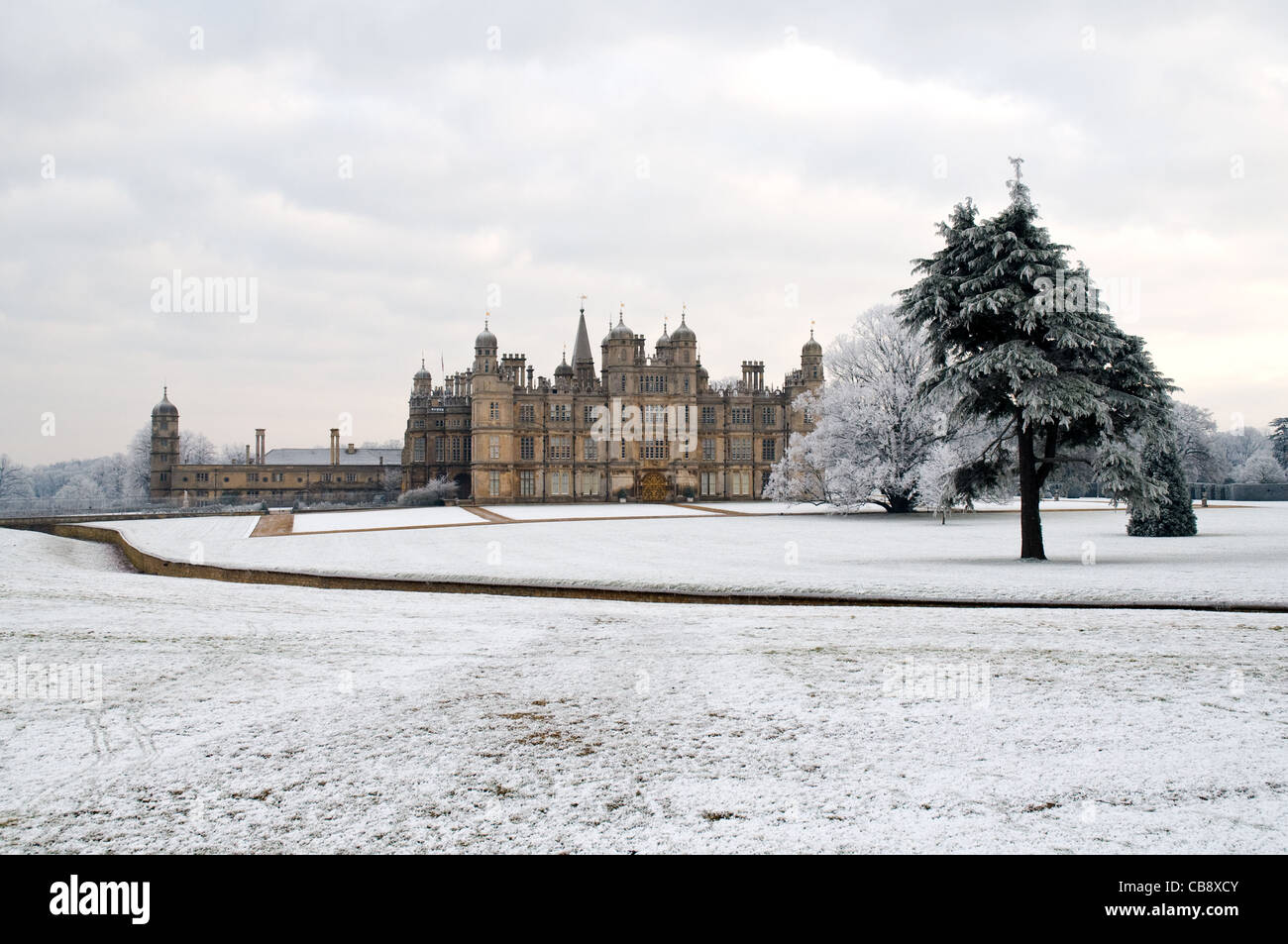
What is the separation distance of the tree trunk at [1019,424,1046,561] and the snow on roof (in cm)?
8643

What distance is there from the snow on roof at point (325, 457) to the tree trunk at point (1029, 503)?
284ft

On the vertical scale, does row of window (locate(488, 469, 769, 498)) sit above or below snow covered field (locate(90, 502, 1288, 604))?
above

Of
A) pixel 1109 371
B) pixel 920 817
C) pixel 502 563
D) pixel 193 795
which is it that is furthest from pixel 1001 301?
pixel 193 795

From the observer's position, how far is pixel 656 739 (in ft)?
20.4

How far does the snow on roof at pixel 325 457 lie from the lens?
97312 mm

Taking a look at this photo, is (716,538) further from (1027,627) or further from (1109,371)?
(1027,627)

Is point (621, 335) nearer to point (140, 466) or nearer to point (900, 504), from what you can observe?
point (900, 504)

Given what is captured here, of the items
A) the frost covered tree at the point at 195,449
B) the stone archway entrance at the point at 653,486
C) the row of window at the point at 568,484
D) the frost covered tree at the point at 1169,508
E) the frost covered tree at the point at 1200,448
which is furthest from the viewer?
the frost covered tree at the point at 195,449

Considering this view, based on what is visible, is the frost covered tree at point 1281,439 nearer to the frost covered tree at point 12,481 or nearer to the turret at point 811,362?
the turret at point 811,362

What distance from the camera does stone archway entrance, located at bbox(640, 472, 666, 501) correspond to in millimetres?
70250

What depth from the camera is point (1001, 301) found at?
808 inches

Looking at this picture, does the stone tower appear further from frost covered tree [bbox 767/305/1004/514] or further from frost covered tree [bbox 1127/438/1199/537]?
frost covered tree [bbox 1127/438/1199/537]

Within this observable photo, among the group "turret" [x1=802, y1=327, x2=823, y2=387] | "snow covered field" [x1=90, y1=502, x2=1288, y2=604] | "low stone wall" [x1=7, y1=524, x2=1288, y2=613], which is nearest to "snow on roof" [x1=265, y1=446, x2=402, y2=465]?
"turret" [x1=802, y1=327, x2=823, y2=387]

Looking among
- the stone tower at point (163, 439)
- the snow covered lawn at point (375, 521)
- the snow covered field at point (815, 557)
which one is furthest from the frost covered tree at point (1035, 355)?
the stone tower at point (163, 439)
